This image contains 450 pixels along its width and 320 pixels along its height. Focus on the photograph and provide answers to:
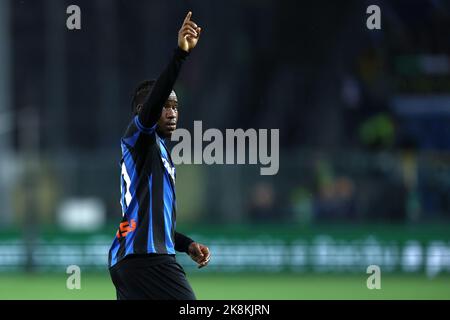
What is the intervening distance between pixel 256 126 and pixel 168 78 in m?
21.5

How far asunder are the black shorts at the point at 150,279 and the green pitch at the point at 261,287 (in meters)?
8.73

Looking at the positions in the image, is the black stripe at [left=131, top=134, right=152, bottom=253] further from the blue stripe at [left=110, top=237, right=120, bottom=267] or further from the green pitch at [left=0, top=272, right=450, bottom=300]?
the green pitch at [left=0, top=272, right=450, bottom=300]

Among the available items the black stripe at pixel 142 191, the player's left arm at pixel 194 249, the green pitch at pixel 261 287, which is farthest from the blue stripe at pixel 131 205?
the green pitch at pixel 261 287

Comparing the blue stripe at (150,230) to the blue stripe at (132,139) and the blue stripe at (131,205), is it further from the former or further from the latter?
the blue stripe at (132,139)

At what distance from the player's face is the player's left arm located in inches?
33.7

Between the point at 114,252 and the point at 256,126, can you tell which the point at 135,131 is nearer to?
the point at 114,252

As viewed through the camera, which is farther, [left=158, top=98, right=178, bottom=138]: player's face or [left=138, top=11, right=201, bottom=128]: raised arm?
[left=158, top=98, right=178, bottom=138]: player's face

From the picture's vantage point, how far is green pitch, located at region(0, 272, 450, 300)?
1680 centimetres

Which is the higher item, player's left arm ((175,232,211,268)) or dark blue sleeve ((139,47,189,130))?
dark blue sleeve ((139,47,189,130))

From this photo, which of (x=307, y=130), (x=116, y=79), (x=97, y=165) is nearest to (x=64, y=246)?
(x=97, y=165)

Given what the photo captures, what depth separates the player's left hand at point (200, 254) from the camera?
8164 millimetres

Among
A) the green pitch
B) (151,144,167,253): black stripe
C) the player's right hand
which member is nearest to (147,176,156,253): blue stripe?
(151,144,167,253): black stripe

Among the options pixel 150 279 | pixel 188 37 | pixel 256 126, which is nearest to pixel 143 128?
Answer: pixel 188 37
